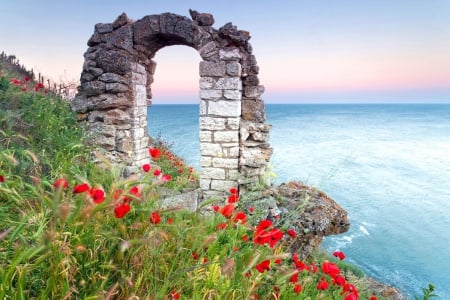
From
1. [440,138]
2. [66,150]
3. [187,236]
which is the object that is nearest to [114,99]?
[66,150]

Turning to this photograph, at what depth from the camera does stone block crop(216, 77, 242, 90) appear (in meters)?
6.07

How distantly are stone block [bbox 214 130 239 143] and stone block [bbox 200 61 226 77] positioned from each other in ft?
3.42

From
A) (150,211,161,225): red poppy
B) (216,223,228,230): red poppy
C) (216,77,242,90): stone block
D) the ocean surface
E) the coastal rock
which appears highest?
(216,77,242,90): stone block

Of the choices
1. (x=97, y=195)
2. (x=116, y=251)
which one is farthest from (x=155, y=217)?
(x=97, y=195)

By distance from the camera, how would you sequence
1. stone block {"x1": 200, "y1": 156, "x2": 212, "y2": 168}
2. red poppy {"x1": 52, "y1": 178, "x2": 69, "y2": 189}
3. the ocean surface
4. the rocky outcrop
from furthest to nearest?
1. the ocean surface
2. stone block {"x1": 200, "y1": 156, "x2": 212, "y2": 168}
3. the rocky outcrop
4. red poppy {"x1": 52, "y1": 178, "x2": 69, "y2": 189}

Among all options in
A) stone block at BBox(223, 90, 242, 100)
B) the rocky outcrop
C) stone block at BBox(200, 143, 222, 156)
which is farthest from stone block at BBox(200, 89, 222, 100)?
the rocky outcrop

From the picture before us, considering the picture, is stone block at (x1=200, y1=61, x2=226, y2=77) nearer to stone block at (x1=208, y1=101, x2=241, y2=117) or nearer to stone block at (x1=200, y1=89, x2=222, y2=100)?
stone block at (x1=200, y1=89, x2=222, y2=100)

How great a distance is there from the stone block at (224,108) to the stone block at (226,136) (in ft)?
1.04

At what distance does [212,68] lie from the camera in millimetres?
6125

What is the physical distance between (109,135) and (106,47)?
166 centimetres

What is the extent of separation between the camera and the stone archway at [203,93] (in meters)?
6.12

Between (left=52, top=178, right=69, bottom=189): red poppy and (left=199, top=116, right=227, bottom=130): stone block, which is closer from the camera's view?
(left=52, top=178, right=69, bottom=189): red poppy

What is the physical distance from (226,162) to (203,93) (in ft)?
4.38

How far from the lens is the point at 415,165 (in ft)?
78.8
